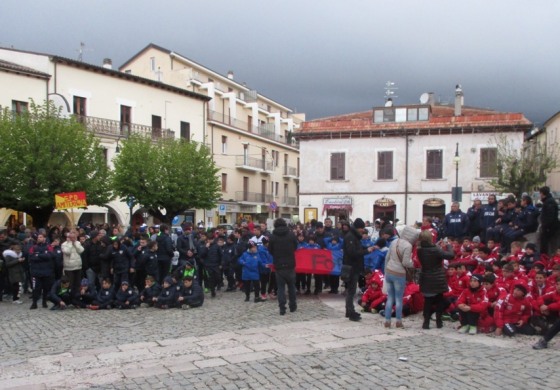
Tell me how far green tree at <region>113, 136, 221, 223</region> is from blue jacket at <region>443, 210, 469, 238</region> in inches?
734

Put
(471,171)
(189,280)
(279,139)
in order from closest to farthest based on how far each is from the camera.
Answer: (189,280), (471,171), (279,139)

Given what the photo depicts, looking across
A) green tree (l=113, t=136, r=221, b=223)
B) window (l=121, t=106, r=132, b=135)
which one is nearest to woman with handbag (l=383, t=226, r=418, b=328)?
green tree (l=113, t=136, r=221, b=223)

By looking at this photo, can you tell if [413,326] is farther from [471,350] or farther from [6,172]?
[6,172]

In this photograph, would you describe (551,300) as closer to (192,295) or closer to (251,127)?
(192,295)

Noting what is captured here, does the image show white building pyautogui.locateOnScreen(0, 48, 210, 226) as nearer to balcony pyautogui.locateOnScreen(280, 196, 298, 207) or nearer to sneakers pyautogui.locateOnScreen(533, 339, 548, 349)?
balcony pyautogui.locateOnScreen(280, 196, 298, 207)

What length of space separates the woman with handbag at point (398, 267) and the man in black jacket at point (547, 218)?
3.74 metres

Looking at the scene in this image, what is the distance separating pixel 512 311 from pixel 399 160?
28.7 m

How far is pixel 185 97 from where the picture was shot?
4147cm

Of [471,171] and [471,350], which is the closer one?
[471,350]

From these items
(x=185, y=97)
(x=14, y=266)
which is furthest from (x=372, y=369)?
(x=185, y=97)

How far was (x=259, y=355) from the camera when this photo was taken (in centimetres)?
751

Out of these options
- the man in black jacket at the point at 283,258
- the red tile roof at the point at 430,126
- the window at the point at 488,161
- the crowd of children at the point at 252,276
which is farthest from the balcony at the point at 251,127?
the man in black jacket at the point at 283,258

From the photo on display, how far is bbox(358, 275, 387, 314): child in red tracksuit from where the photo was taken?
1059 cm

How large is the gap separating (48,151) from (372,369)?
17.7 metres
